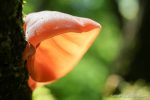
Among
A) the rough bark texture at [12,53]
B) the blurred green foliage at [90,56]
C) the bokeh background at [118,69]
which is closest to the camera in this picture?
the rough bark texture at [12,53]

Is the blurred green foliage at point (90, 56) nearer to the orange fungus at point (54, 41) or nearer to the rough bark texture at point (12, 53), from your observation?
the orange fungus at point (54, 41)

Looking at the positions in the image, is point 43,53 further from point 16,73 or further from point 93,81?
point 93,81

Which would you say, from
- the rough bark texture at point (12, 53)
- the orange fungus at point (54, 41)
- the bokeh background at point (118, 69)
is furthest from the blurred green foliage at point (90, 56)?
the rough bark texture at point (12, 53)

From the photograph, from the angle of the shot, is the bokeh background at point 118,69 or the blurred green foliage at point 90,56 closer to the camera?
the bokeh background at point 118,69

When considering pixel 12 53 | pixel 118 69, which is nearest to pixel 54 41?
pixel 12 53

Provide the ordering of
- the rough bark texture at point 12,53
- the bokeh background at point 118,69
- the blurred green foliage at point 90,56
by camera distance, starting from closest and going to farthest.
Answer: the rough bark texture at point 12,53
the bokeh background at point 118,69
the blurred green foliage at point 90,56

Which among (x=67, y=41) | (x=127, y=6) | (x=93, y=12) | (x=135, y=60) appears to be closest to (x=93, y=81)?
(x=135, y=60)
